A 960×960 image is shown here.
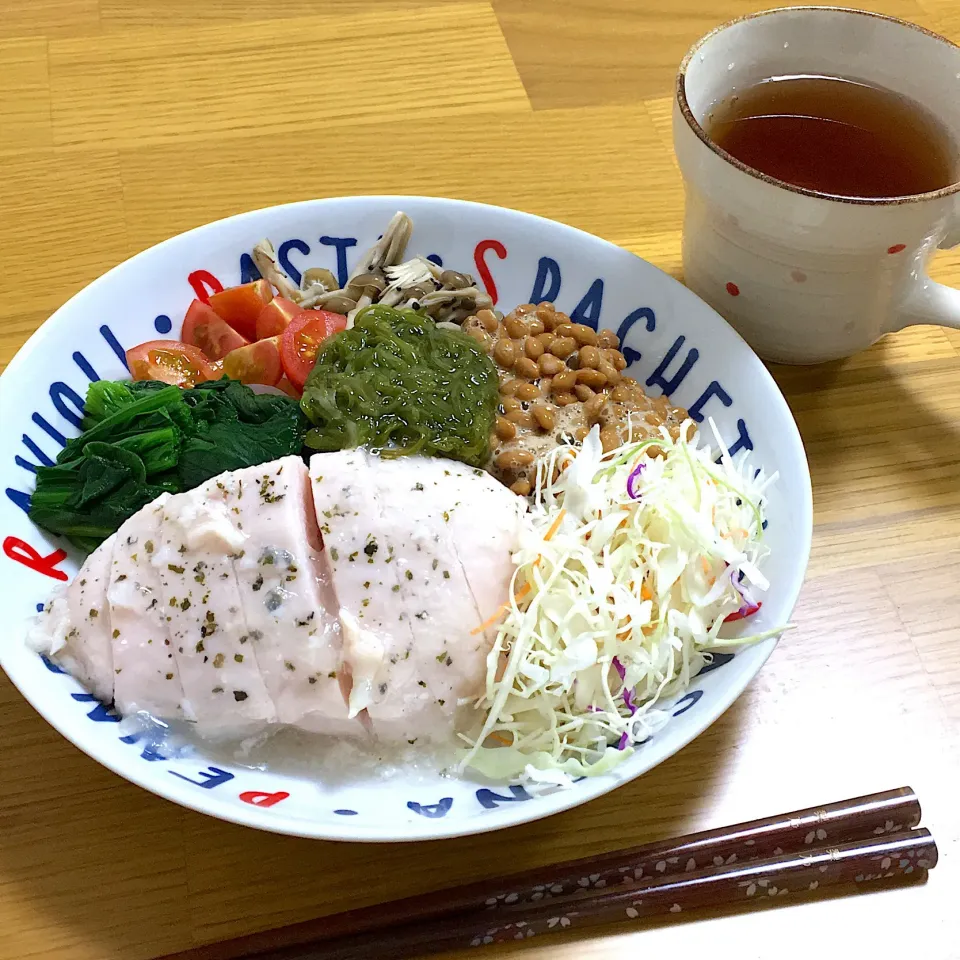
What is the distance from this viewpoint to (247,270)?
192 cm

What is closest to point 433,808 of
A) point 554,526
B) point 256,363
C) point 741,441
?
point 554,526

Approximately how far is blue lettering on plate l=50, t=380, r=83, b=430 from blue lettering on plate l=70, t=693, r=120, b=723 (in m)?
0.55

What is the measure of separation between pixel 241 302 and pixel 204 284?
0.09 metres

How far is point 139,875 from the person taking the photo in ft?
4.32

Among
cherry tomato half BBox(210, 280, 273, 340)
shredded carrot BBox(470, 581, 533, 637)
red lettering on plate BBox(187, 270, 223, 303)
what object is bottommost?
shredded carrot BBox(470, 581, 533, 637)

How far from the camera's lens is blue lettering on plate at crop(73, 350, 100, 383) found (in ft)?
5.54

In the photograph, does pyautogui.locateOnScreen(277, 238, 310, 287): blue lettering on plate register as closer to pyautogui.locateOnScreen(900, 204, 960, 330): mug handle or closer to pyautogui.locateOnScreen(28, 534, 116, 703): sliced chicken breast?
pyautogui.locateOnScreen(28, 534, 116, 703): sliced chicken breast

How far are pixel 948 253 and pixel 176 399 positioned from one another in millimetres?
1840

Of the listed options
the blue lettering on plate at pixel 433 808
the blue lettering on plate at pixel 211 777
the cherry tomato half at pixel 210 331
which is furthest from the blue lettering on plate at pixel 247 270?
the blue lettering on plate at pixel 433 808

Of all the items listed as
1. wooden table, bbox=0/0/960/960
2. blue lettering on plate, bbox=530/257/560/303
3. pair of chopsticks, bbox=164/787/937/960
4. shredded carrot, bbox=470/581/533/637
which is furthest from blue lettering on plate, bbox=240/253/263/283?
pair of chopsticks, bbox=164/787/937/960

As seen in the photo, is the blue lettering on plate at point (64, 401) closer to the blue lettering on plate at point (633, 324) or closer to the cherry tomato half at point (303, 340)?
the cherry tomato half at point (303, 340)

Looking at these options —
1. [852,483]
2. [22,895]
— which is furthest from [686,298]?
[22,895]

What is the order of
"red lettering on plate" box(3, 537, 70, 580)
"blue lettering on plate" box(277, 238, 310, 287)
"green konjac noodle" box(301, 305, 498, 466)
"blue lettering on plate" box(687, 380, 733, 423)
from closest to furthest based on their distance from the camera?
"red lettering on plate" box(3, 537, 70, 580) → "green konjac noodle" box(301, 305, 498, 466) → "blue lettering on plate" box(687, 380, 733, 423) → "blue lettering on plate" box(277, 238, 310, 287)

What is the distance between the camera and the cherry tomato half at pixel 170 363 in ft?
5.78
